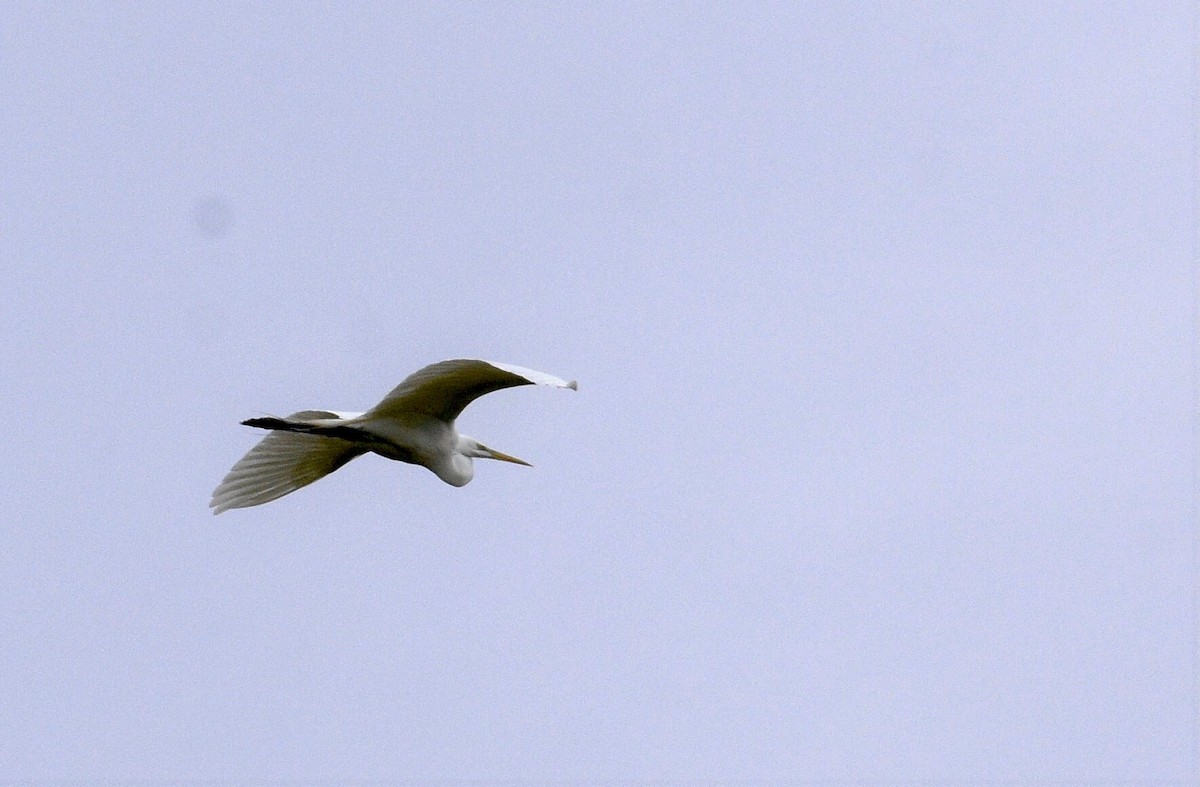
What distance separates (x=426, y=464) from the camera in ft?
42.0

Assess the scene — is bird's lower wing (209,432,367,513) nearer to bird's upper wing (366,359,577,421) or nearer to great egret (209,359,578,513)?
great egret (209,359,578,513)

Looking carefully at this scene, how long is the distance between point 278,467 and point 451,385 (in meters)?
2.52

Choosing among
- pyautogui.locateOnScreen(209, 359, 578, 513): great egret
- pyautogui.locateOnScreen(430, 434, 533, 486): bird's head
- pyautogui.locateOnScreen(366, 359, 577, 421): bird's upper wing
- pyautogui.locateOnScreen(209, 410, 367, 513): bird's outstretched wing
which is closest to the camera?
pyautogui.locateOnScreen(366, 359, 577, 421): bird's upper wing

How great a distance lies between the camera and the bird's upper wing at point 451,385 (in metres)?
10.1

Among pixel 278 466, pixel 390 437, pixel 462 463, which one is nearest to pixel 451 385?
pixel 390 437

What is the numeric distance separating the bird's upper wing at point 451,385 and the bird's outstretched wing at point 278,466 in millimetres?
1218

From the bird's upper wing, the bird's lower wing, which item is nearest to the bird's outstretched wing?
the bird's lower wing

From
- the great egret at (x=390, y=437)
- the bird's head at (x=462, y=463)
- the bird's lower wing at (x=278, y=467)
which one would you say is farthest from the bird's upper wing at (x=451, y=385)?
the bird's lower wing at (x=278, y=467)

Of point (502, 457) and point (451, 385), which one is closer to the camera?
point (451, 385)

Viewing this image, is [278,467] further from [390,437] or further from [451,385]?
[451,385]

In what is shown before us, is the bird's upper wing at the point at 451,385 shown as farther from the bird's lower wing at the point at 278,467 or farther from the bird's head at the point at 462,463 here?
the bird's lower wing at the point at 278,467

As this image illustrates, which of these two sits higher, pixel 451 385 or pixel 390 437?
pixel 451 385

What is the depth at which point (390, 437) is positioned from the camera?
12469 millimetres

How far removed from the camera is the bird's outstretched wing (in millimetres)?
13352
